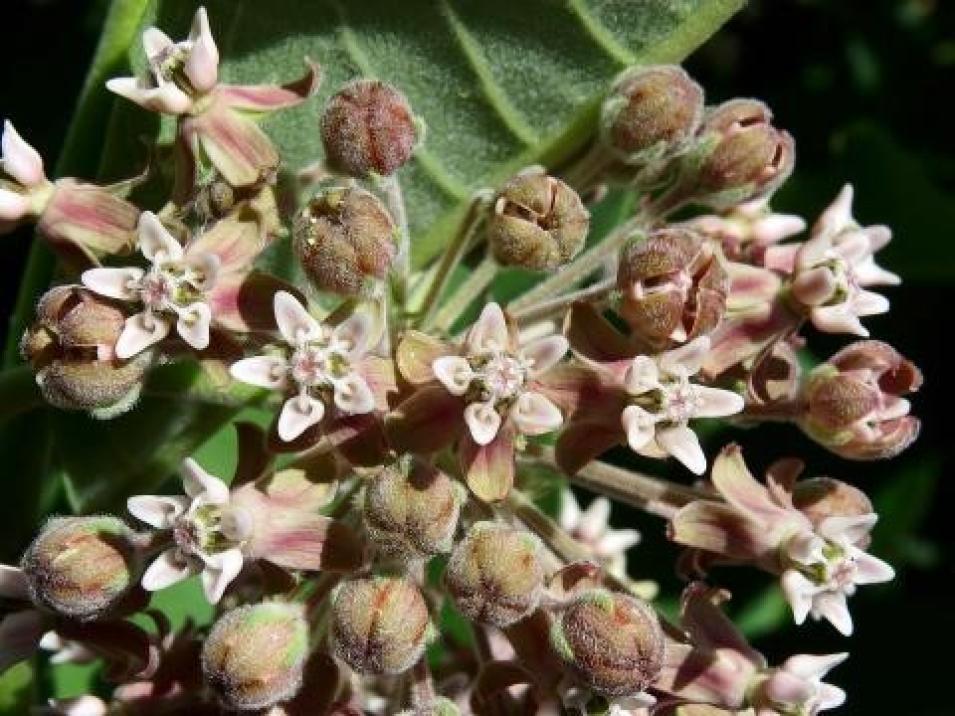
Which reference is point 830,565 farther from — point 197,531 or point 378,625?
point 197,531

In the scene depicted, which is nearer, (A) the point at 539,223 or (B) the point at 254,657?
(B) the point at 254,657

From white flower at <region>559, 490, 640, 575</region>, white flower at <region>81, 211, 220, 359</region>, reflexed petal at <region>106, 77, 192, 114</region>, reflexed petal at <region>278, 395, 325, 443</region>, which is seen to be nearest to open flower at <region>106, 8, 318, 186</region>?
reflexed petal at <region>106, 77, 192, 114</region>

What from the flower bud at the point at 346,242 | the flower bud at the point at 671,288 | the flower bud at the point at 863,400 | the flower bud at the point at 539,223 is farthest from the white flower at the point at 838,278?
the flower bud at the point at 346,242

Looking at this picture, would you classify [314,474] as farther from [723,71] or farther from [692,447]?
[723,71]

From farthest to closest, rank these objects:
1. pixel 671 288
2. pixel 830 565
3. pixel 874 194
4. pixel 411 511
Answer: pixel 874 194, pixel 830 565, pixel 671 288, pixel 411 511

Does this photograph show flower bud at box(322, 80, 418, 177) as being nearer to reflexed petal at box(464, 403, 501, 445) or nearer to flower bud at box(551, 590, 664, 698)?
reflexed petal at box(464, 403, 501, 445)

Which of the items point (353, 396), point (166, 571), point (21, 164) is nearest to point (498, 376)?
point (353, 396)

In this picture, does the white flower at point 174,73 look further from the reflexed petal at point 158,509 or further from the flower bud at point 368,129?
the reflexed petal at point 158,509
